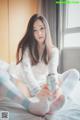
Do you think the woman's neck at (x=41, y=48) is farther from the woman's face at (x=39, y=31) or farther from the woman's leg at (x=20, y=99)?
the woman's leg at (x=20, y=99)

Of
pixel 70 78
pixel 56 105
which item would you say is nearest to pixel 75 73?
pixel 70 78

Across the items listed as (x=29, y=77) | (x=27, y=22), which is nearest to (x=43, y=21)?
(x=27, y=22)

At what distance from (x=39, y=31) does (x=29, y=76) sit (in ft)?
0.38

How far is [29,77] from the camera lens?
0.54m

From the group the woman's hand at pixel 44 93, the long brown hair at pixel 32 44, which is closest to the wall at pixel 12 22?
the long brown hair at pixel 32 44

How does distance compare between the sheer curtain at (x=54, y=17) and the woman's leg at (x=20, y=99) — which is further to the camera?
the sheer curtain at (x=54, y=17)

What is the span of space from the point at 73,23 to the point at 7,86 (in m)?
0.24

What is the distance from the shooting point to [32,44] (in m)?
0.55

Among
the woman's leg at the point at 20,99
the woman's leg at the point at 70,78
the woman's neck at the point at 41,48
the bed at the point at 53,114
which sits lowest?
the bed at the point at 53,114

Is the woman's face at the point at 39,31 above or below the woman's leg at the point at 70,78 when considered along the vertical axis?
above

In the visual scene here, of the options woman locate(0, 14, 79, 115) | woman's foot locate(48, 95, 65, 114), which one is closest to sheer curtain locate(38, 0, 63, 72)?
woman locate(0, 14, 79, 115)

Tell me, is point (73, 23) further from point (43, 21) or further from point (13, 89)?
point (13, 89)

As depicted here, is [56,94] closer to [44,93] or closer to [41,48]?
[44,93]

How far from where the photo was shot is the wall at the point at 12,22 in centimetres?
56
